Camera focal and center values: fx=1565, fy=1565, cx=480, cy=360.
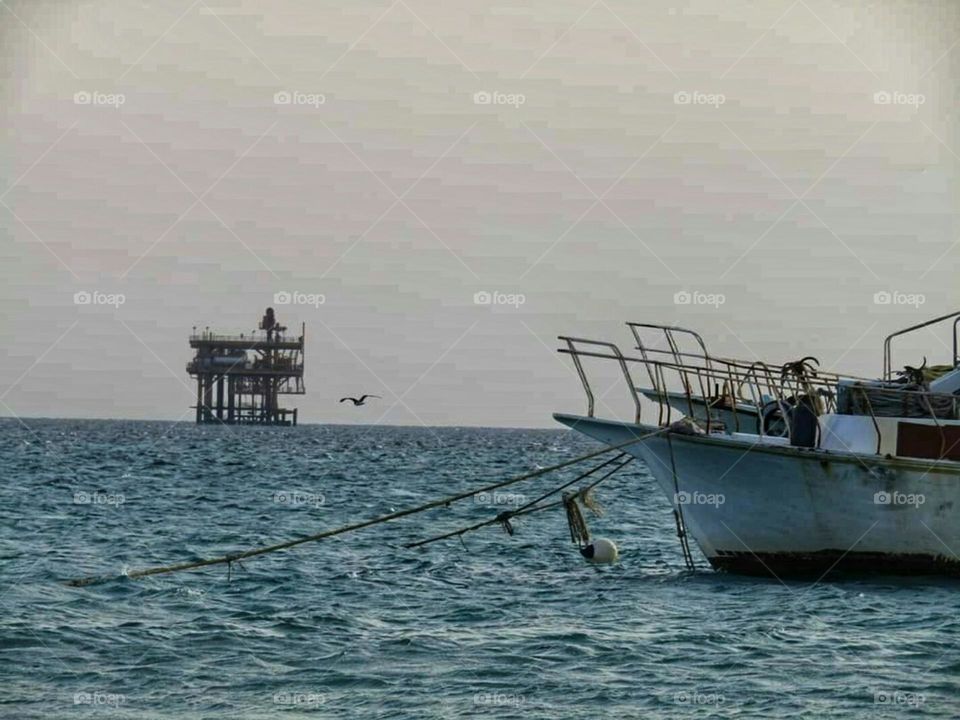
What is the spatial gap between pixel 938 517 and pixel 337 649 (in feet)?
30.2

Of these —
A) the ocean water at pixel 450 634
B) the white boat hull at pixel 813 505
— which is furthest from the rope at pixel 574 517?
the white boat hull at pixel 813 505

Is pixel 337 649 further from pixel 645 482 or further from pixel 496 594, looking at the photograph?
pixel 645 482

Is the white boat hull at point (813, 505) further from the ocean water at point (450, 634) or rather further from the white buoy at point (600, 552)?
the white buoy at point (600, 552)

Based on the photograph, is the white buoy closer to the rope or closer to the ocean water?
the ocean water

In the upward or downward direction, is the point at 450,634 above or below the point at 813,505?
below

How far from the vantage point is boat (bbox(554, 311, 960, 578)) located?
2180 cm

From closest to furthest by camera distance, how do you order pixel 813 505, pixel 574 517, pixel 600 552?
pixel 813 505 → pixel 574 517 → pixel 600 552

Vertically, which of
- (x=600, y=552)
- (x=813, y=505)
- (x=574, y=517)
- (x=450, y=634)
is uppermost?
(x=813, y=505)

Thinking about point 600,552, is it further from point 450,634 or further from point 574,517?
point 450,634

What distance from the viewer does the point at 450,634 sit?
18500 mm

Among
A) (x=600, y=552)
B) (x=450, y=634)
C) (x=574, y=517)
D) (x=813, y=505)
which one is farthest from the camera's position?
(x=600, y=552)

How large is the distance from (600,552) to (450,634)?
18.8ft

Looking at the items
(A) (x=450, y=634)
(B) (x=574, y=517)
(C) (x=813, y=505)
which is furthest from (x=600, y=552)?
(A) (x=450, y=634)

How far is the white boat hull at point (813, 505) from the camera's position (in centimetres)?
2175
